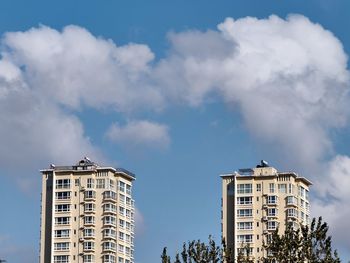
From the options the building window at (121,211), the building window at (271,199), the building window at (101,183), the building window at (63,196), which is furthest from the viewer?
the building window at (121,211)

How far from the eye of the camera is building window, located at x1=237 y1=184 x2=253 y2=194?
5408 inches

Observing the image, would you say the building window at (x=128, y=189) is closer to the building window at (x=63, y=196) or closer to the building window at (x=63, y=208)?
the building window at (x=63, y=196)

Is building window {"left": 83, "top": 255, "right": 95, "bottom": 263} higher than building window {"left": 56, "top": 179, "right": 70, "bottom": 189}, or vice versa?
building window {"left": 56, "top": 179, "right": 70, "bottom": 189}

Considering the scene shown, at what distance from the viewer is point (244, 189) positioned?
138 m

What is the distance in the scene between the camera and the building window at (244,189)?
13738cm

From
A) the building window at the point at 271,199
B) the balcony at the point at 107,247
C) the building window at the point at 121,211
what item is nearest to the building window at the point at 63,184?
the building window at the point at 121,211

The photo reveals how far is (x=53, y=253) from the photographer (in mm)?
132625

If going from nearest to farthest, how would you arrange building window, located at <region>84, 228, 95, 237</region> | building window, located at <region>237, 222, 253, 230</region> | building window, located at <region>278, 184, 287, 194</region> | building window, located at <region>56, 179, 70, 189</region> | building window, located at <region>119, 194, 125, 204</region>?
building window, located at <region>84, 228, 95, 237</region> < building window, located at <region>56, 179, 70, 189</region> < building window, located at <region>237, 222, 253, 230</region> < building window, located at <region>119, 194, 125, 204</region> < building window, located at <region>278, 184, 287, 194</region>

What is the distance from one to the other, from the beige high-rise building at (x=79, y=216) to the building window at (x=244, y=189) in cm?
1459

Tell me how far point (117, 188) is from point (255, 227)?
16752 mm

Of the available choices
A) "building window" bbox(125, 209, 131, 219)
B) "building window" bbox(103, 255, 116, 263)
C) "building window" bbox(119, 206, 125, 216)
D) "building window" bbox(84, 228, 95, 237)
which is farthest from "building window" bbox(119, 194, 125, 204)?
"building window" bbox(103, 255, 116, 263)

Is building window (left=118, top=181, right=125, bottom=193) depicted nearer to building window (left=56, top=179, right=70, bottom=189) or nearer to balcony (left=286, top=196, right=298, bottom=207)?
building window (left=56, top=179, right=70, bottom=189)

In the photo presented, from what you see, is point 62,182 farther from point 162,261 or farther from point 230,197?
point 162,261

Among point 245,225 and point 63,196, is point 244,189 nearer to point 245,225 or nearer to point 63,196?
point 245,225
